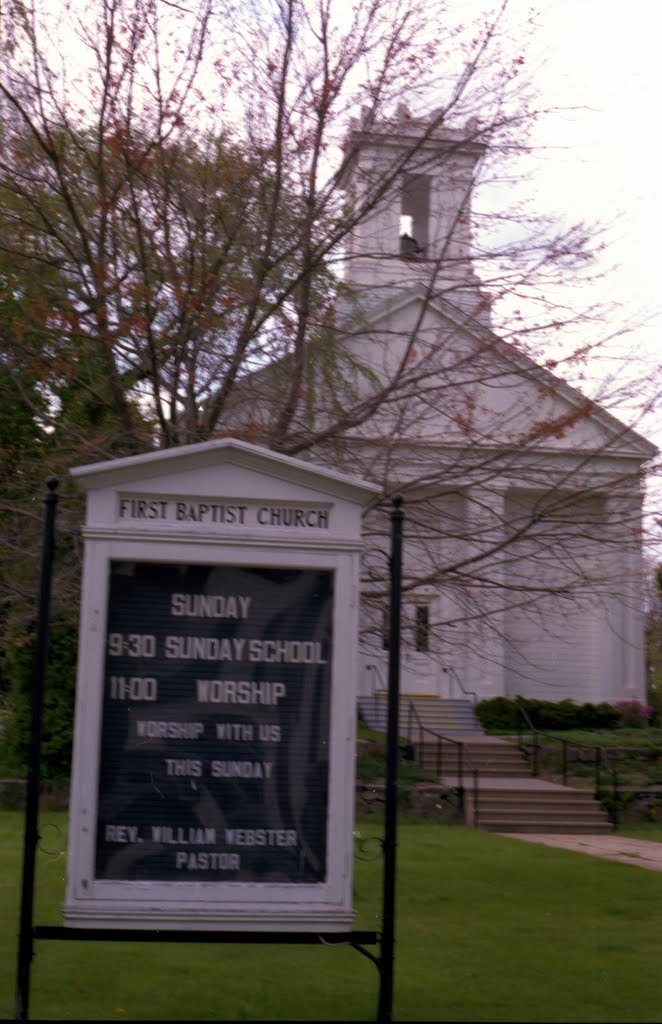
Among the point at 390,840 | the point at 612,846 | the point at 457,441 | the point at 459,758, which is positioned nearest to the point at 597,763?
the point at 459,758

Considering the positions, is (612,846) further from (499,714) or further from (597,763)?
(499,714)

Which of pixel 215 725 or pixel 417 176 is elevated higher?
pixel 417 176

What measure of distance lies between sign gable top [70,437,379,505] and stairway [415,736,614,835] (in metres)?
12.8

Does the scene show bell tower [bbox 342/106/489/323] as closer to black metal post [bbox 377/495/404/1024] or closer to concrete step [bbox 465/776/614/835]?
black metal post [bbox 377/495/404/1024]

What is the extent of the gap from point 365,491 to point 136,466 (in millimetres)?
1134

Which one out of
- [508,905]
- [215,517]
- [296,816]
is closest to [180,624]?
[215,517]

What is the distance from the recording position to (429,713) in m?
26.6

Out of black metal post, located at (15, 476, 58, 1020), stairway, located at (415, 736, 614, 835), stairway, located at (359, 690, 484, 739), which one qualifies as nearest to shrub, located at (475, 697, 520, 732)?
stairway, located at (359, 690, 484, 739)

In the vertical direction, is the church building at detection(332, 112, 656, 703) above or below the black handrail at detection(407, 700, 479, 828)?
above

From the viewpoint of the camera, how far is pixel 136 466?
583cm

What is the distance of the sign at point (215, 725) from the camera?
5754 millimetres

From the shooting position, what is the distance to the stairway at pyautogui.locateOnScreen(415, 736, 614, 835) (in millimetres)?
17828

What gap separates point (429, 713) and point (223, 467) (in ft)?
70.1

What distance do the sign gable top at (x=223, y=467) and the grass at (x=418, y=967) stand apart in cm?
201
